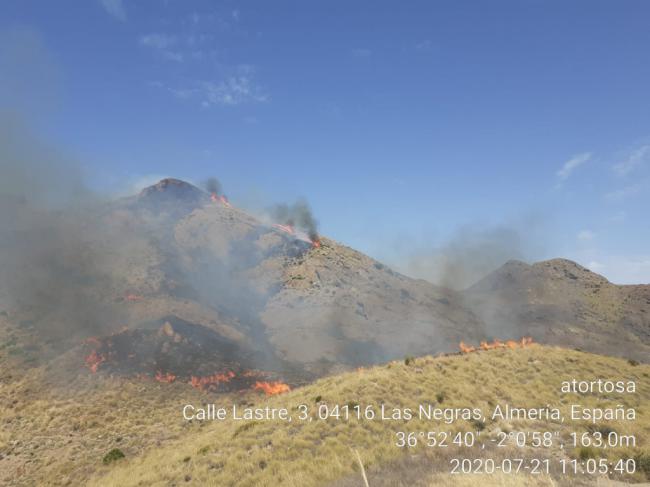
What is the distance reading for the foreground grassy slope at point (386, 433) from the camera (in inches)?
615

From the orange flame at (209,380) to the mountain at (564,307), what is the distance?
5394cm

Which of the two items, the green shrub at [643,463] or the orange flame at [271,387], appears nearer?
the green shrub at [643,463]

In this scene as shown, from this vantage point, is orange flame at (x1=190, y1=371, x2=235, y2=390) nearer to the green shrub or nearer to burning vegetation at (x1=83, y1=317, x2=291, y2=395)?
burning vegetation at (x1=83, y1=317, x2=291, y2=395)

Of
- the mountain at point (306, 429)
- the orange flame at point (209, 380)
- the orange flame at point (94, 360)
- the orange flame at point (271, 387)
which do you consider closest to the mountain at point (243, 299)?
the orange flame at point (94, 360)

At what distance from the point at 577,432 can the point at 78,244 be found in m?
80.7

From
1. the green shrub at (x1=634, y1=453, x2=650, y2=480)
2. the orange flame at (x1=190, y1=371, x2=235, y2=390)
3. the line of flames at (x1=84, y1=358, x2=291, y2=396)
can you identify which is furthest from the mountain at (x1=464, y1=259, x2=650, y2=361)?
the green shrub at (x1=634, y1=453, x2=650, y2=480)

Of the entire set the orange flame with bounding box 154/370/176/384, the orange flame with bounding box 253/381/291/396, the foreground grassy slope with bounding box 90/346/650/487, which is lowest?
the orange flame with bounding box 253/381/291/396

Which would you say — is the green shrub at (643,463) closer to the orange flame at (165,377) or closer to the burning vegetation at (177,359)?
the burning vegetation at (177,359)

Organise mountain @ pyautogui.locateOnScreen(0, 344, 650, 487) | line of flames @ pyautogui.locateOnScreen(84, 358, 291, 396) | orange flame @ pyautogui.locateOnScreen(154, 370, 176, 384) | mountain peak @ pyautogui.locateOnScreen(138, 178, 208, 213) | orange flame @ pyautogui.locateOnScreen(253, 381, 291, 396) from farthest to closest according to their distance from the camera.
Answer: mountain peak @ pyautogui.locateOnScreen(138, 178, 208, 213), orange flame @ pyautogui.locateOnScreen(253, 381, 291, 396), line of flames @ pyautogui.locateOnScreen(84, 358, 291, 396), orange flame @ pyautogui.locateOnScreen(154, 370, 176, 384), mountain @ pyautogui.locateOnScreen(0, 344, 650, 487)

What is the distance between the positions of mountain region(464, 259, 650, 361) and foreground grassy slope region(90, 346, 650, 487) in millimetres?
44181

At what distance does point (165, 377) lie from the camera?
135ft

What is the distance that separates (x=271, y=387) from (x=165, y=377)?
37.1ft

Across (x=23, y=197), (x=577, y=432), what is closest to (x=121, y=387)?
(x=577, y=432)

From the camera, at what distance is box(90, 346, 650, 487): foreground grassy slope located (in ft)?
51.3
